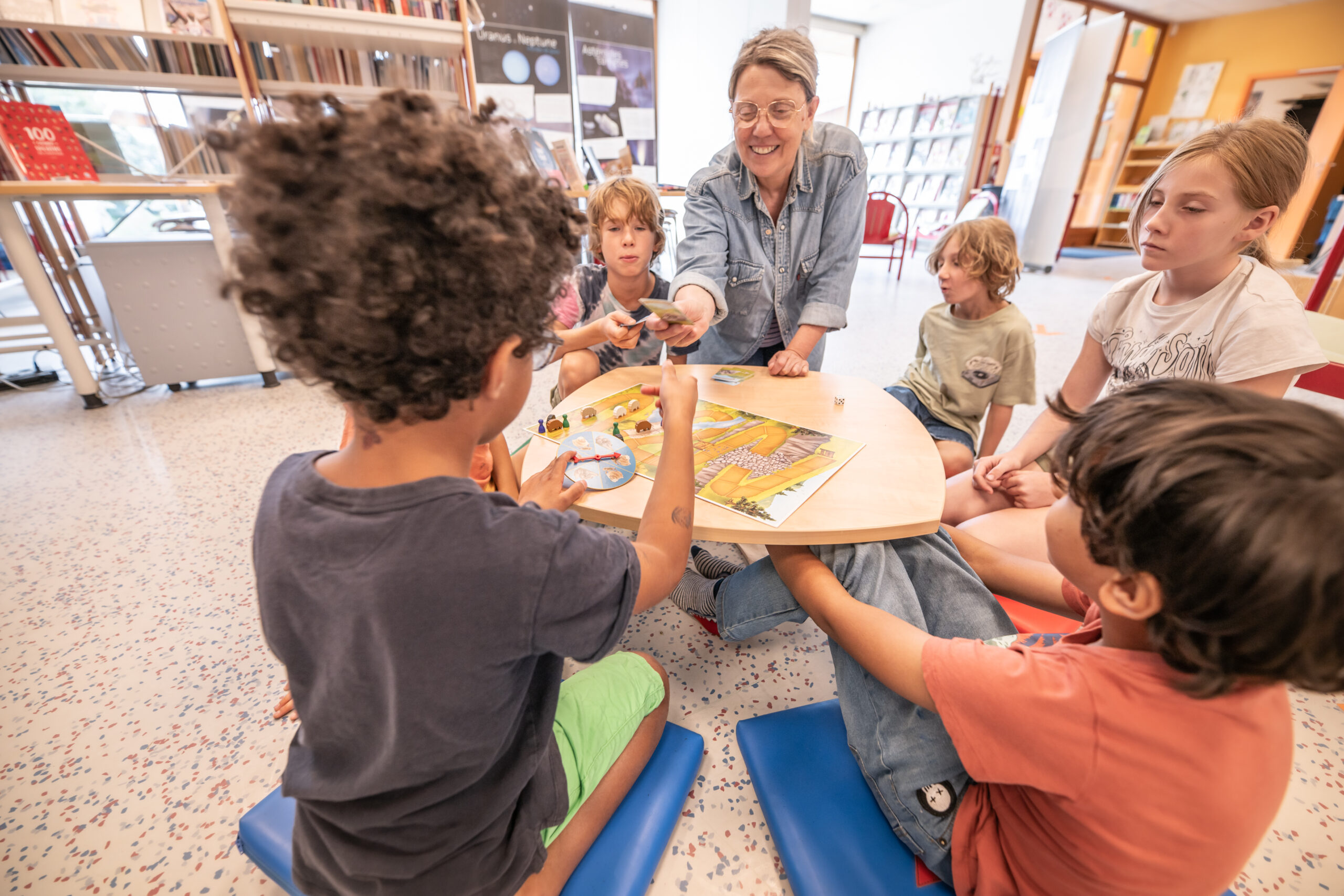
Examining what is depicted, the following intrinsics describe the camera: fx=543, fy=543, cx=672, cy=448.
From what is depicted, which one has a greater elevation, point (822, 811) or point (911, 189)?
point (911, 189)

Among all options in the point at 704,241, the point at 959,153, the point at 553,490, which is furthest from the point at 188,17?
the point at 959,153

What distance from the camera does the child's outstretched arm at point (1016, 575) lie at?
1014mm

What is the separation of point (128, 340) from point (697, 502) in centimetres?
321

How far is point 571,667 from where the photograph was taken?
1272 millimetres

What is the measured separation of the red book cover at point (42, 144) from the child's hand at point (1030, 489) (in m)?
3.78

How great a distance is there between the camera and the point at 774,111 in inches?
54.2

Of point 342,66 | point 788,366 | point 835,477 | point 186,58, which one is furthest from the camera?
point 342,66

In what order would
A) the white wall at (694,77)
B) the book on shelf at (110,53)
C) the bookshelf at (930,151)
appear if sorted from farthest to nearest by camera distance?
the bookshelf at (930,151) → the white wall at (694,77) → the book on shelf at (110,53)

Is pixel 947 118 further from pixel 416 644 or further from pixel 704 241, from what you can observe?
pixel 416 644

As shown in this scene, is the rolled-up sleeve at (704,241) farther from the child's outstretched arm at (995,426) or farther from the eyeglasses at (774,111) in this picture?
the child's outstretched arm at (995,426)

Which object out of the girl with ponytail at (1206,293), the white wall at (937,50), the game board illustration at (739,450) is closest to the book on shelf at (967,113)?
the white wall at (937,50)

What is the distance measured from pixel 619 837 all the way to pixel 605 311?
57.0 inches

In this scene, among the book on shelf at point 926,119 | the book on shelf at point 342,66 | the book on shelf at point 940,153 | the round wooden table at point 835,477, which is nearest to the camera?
the round wooden table at point 835,477

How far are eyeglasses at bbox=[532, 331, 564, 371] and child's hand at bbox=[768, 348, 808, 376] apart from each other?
85cm
